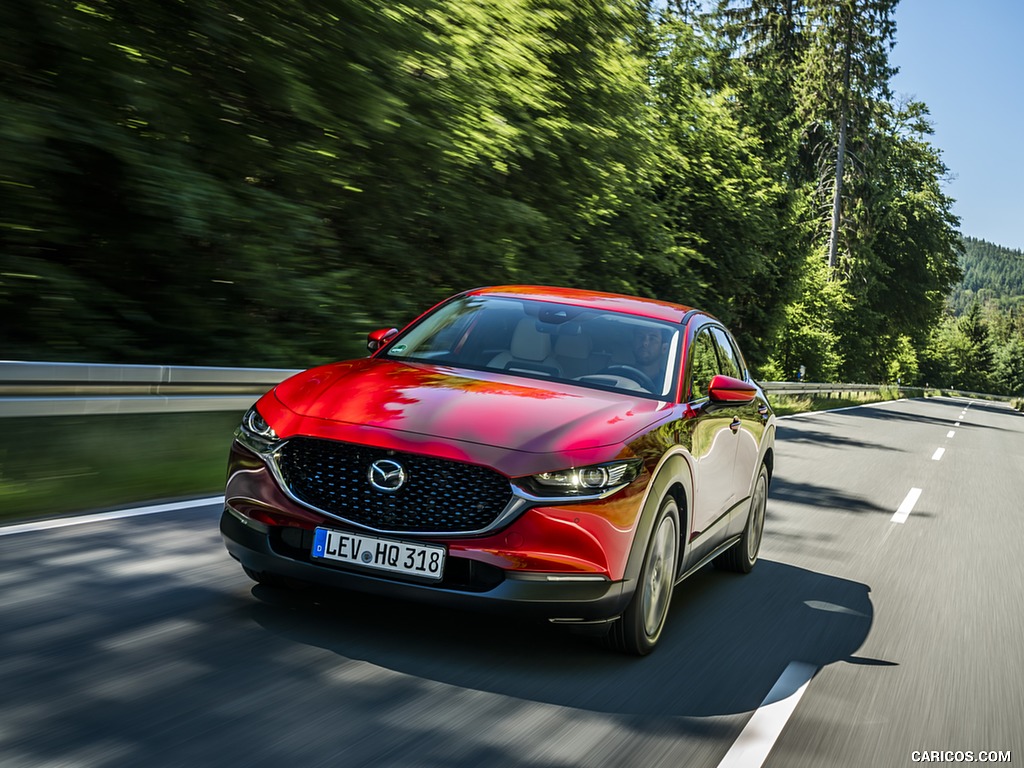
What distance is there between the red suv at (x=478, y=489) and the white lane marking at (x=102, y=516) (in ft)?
4.86

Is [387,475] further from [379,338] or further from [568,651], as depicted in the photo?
[379,338]

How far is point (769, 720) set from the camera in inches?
165

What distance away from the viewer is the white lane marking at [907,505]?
34.2ft

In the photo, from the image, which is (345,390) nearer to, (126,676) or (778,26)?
(126,676)

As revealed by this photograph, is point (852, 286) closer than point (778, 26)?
No

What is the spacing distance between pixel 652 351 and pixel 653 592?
135cm

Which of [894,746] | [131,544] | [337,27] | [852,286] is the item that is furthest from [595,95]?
[852,286]

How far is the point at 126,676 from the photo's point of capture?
3.68 m

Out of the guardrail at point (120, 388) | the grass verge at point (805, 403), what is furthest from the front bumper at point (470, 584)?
the grass verge at point (805, 403)

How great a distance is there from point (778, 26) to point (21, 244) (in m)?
40.1

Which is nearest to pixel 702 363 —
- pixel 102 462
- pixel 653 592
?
pixel 653 592

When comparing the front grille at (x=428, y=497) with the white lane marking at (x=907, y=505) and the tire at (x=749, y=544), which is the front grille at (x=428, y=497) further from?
the white lane marking at (x=907, y=505)

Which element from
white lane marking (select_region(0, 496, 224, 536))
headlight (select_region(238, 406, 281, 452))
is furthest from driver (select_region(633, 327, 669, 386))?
white lane marking (select_region(0, 496, 224, 536))

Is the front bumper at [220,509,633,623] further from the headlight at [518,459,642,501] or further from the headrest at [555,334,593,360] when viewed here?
the headrest at [555,334,593,360]
